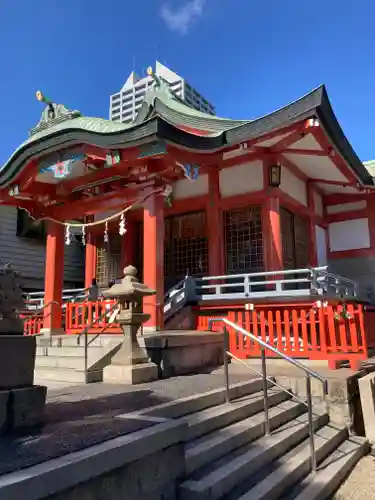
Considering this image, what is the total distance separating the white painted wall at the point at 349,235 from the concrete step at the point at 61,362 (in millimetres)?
11547

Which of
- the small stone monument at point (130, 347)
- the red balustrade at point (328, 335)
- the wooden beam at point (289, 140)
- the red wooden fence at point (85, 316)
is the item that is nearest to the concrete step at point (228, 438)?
the small stone monument at point (130, 347)

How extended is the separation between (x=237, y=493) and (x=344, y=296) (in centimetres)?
915

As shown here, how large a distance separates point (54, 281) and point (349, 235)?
10.9m

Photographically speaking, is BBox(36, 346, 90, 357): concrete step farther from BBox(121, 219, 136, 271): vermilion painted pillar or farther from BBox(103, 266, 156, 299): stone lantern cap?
BBox(121, 219, 136, 271): vermilion painted pillar

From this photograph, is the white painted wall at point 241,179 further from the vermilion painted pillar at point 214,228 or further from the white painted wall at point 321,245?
the white painted wall at point 321,245

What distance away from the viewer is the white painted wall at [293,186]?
12796 mm

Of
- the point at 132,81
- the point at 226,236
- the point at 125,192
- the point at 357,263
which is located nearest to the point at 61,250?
the point at 125,192

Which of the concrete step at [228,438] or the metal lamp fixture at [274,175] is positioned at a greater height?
the metal lamp fixture at [274,175]

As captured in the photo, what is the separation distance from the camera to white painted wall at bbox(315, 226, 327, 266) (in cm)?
1492

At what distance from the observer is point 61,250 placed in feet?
37.3

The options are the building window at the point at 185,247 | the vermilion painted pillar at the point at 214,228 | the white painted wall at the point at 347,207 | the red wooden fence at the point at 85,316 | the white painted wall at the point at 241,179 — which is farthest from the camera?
the white painted wall at the point at 347,207

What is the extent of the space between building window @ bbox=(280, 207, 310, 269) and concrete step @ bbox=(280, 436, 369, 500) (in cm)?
702

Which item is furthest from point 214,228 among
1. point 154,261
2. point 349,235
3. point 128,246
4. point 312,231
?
point 349,235

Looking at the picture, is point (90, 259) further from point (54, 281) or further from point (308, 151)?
point (308, 151)
